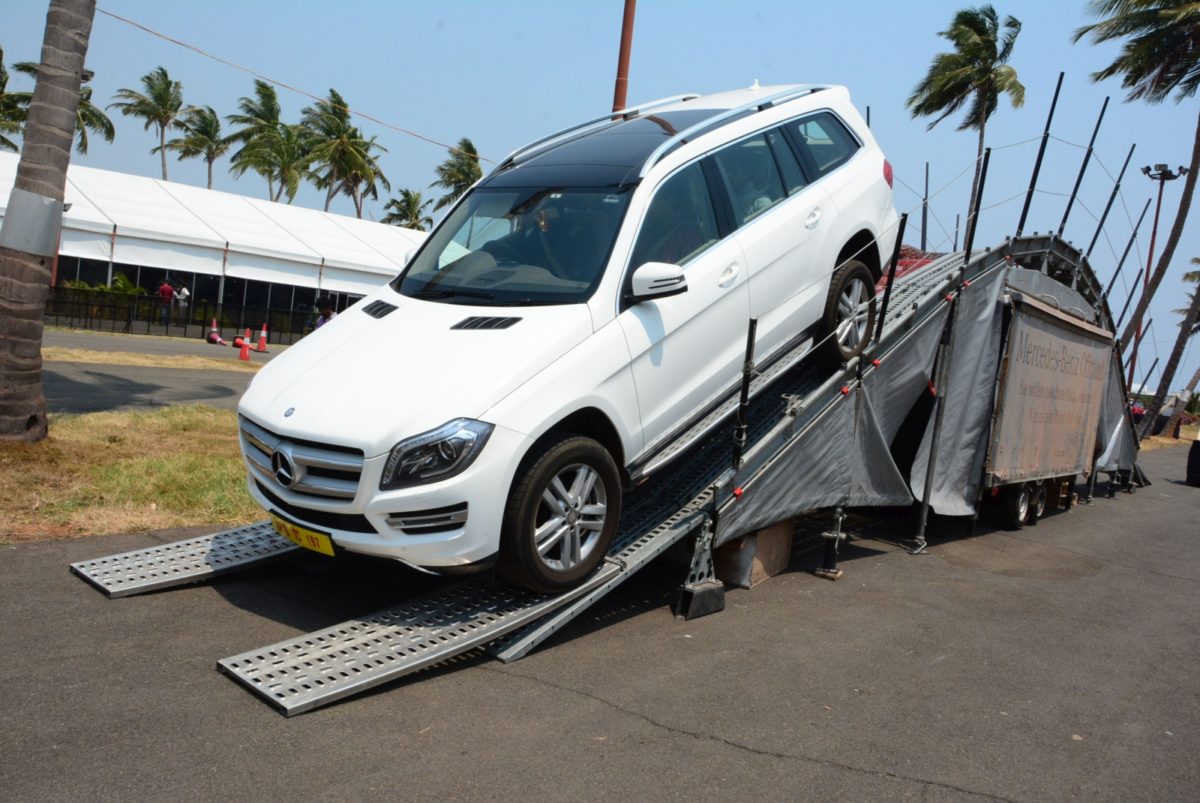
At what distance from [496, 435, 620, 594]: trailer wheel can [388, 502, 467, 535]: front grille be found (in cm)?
28

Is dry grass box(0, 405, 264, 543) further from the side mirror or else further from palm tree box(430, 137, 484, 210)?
palm tree box(430, 137, 484, 210)

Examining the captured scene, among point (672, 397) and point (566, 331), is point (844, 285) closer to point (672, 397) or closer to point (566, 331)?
point (672, 397)

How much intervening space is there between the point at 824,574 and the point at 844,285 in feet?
7.28

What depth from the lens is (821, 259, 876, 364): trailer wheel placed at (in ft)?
22.8

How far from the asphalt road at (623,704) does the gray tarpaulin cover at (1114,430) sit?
7876 mm

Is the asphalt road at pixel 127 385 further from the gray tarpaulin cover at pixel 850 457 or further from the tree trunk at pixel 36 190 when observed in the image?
the gray tarpaulin cover at pixel 850 457

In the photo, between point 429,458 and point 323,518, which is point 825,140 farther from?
point 323,518

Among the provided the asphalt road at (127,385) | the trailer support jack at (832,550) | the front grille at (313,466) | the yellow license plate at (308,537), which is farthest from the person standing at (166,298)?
the yellow license plate at (308,537)

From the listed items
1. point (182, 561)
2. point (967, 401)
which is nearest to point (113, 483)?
point (182, 561)

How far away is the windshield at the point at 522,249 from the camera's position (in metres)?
5.32

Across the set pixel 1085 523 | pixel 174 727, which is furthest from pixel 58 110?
pixel 1085 523

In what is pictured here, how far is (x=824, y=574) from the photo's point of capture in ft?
24.0

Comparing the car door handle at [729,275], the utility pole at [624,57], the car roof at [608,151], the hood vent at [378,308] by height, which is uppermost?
the utility pole at [624,57]

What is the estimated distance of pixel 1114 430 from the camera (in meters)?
14.6
